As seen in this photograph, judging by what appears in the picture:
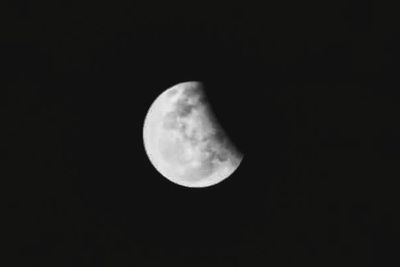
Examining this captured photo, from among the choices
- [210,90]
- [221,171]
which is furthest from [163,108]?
[221,171]

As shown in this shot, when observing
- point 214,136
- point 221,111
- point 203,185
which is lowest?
point 203,185

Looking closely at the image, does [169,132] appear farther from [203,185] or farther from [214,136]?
[203,185]

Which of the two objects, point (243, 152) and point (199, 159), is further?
point (243, 152)

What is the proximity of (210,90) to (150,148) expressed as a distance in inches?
48.9

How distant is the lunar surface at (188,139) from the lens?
17.0 feet

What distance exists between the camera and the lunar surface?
5.19 m

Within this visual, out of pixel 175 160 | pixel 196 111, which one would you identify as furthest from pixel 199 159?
pixel 196 111

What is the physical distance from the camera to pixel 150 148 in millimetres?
5453

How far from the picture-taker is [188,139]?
17.0ft

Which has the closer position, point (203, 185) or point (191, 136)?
point (191, 136)

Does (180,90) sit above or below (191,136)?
above

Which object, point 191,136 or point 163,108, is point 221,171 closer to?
point 191,136

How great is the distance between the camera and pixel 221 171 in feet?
18.2

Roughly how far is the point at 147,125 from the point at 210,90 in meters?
1.07
